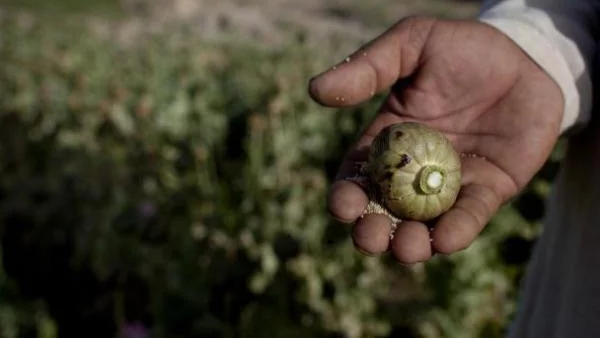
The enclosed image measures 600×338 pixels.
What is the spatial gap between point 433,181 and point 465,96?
0.60 feet

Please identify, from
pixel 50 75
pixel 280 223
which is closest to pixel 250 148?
pixel 280 223

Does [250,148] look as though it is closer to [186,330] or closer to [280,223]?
[280,223]

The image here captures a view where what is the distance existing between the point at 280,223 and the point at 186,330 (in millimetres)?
567

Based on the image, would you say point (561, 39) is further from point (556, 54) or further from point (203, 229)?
point (203, 229)

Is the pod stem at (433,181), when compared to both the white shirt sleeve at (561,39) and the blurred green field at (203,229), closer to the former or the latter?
the white shirt sleeve at (561,39)

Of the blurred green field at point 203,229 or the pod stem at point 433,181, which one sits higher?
the pod stem at point 433,181

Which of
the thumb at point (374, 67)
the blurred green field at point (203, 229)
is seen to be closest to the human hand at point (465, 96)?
the thumb at point (374, 67)

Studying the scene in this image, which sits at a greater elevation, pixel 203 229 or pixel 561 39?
pixel 561 39

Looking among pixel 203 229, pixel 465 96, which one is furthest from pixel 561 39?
pixel 203 229

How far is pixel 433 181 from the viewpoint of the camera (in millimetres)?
1535

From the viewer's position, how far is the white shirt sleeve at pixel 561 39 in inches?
63.1

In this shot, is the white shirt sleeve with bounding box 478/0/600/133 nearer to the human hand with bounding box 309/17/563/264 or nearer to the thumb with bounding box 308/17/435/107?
the human hand with bounding box 309/17/563/264

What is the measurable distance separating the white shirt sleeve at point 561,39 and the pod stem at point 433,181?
258 millimetres

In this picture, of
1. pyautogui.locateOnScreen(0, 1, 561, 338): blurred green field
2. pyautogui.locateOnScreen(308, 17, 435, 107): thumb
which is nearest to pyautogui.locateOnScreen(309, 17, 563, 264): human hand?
pyautogui.locateOnScreen(308, 17, 435, 107): thumb
